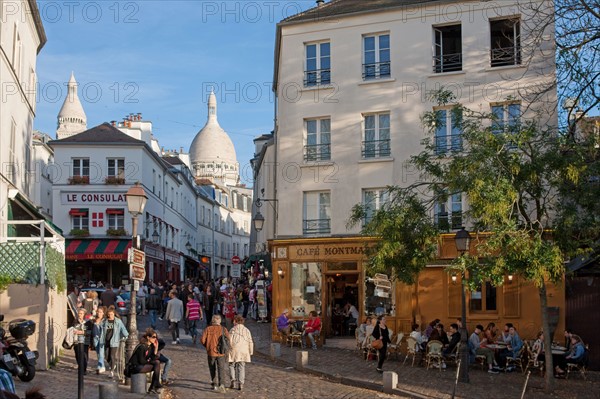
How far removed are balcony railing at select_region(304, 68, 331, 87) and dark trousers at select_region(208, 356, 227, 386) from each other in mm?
13781

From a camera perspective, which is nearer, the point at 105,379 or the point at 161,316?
the point at 105,379

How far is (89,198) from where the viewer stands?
164ft

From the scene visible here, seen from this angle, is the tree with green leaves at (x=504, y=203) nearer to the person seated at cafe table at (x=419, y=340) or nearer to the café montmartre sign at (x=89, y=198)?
the person seated at cafe table at (x=419, y=340)

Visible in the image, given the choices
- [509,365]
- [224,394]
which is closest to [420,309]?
[509,365]

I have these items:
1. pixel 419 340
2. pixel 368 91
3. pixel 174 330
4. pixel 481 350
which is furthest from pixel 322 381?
pixel 368 91

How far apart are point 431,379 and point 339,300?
9.11m

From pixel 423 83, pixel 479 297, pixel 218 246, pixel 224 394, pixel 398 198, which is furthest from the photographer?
pixel 218 246

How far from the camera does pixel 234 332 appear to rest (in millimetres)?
16656

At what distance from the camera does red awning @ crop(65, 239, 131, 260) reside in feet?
159

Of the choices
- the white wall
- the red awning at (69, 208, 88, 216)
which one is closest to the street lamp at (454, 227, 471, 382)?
the white wall

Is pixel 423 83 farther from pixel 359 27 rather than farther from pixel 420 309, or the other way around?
pixel 420 309

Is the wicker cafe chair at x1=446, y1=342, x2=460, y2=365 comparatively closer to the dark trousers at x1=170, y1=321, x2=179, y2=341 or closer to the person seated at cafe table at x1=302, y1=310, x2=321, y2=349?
the person seated at cafe table at x1=302, y1=310, x2=321, y2=349

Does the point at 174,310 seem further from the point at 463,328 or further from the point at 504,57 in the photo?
the point at 504,57

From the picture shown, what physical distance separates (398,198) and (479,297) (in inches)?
265
